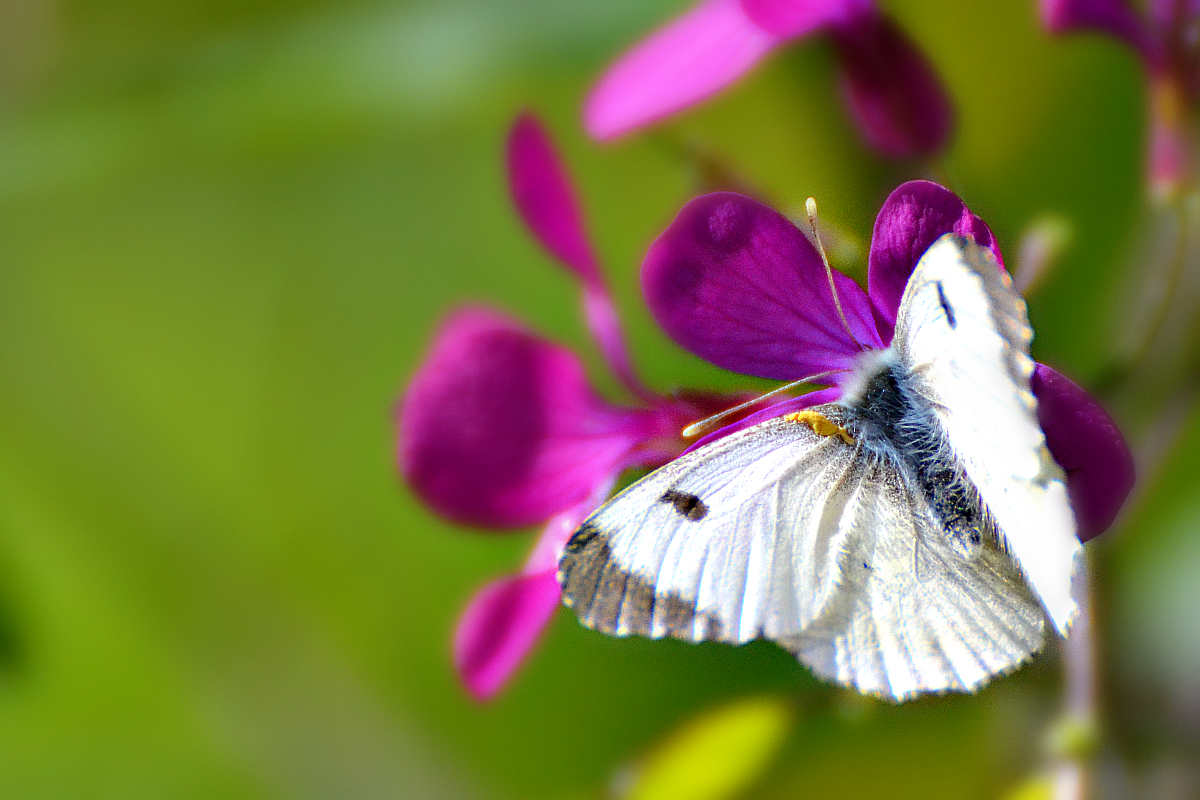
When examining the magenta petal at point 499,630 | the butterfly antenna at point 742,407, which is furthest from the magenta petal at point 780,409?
the magenta petal at point 499,630

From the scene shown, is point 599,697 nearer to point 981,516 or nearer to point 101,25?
point 981,516

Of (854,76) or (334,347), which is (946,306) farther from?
(334,347)

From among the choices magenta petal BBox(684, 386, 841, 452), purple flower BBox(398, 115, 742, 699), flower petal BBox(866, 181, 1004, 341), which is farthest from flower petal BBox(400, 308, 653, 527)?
flower petal BBox(866, 181, 1004, 341)

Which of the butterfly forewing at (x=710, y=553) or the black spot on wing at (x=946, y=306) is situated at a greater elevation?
the black spot on wing at (x=946, y=306)

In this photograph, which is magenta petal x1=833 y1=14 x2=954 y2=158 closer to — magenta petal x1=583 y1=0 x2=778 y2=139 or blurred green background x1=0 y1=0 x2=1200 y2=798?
magenta petal x1=583 y1=0 x2=778 y2=139

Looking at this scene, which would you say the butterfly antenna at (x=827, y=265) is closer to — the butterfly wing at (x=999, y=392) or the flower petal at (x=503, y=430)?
the butterfly wing at (x=999, y=392)

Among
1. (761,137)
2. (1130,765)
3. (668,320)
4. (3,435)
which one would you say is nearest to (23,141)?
(3,435)

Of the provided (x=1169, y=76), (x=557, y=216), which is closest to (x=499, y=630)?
(x=557, y=216)
